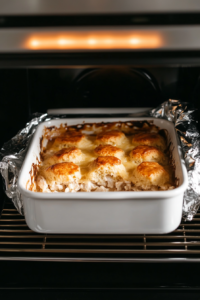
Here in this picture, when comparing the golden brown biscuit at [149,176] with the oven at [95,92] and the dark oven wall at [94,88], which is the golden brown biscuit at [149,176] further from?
the dark oven wall at [94,88]

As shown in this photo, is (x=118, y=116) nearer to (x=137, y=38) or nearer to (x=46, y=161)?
(x=46, y=161)

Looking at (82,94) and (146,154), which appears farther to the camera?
(82,94)

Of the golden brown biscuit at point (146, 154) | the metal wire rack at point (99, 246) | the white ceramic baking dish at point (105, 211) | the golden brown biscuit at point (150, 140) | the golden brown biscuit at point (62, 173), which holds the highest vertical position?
the golden brown biscuit at point (150, 140)

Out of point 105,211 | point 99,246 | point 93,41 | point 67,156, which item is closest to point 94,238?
point 99,246

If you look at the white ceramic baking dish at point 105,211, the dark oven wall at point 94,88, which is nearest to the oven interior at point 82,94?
the dark oven wall at point 94,88

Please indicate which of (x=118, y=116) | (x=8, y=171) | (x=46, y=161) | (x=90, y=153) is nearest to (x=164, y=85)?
(x=118, y=116)

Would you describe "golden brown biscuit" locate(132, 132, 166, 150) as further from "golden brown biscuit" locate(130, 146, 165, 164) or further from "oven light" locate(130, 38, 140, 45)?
"oven light" locate(130, 38, 140, 45)

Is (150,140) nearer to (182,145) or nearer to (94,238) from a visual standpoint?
(182,145)
